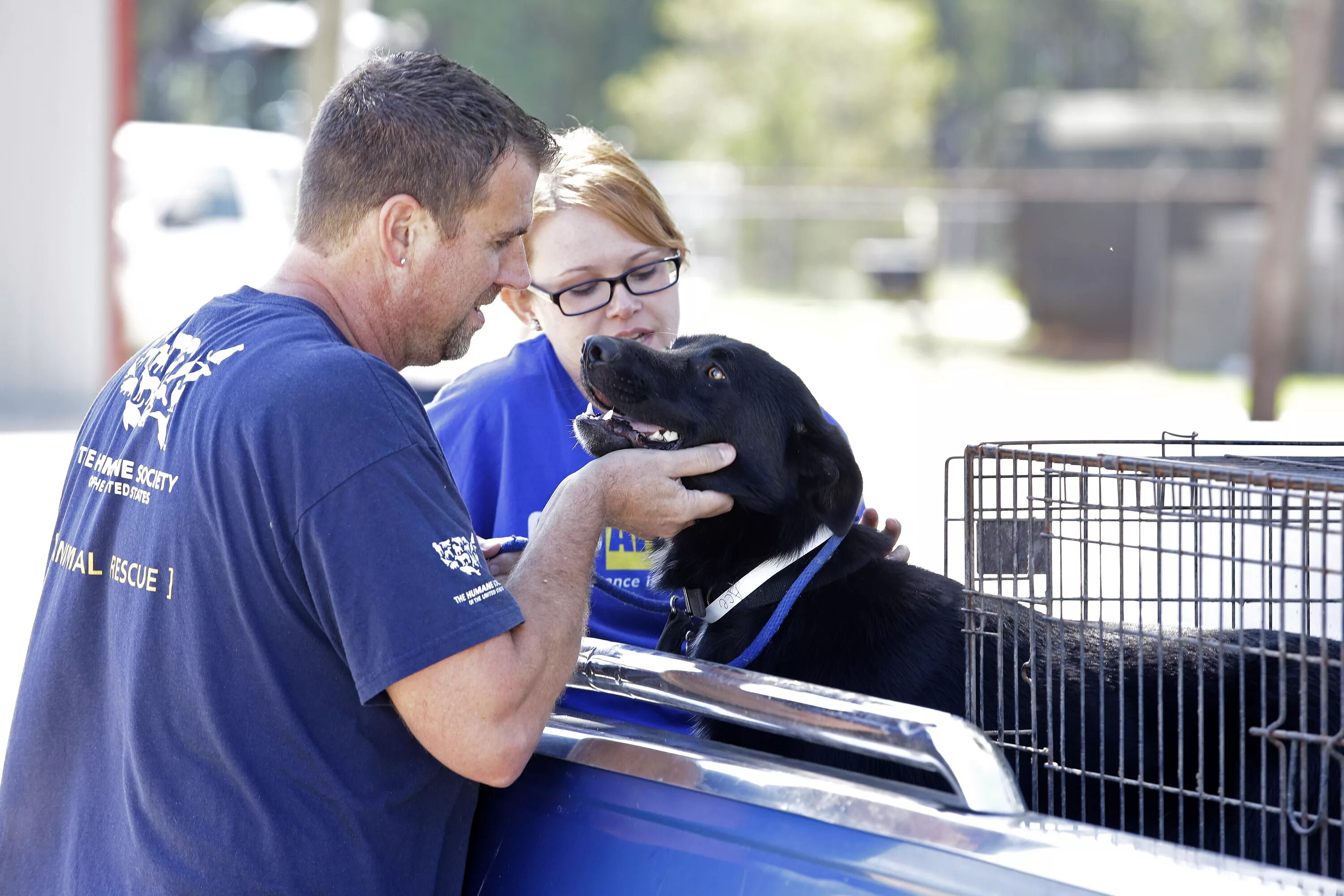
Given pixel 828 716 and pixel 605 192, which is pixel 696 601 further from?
pixel 828 716

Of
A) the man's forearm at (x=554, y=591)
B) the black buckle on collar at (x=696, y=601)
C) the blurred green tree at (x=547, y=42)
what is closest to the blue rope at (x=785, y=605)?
the black buckle on collar at (x=696, y=601)

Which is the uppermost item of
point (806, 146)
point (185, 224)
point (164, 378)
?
point (806, 146)

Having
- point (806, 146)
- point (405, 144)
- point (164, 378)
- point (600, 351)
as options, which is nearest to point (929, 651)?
point (600, 351)

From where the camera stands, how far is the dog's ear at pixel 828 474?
263cm

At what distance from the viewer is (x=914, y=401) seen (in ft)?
47.1

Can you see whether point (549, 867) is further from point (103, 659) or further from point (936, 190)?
point (936, 190)

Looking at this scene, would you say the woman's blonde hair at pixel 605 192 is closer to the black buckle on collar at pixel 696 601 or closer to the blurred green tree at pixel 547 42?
the black buckle on collar at pixel 696 601

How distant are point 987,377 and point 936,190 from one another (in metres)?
6.72

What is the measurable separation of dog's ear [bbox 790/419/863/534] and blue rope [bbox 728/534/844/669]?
4 centimetres

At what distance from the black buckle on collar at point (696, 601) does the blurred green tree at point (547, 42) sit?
30.8 m

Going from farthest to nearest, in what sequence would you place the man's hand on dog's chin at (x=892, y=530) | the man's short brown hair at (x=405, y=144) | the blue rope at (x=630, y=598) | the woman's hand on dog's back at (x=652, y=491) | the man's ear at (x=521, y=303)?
the man's ear at (x=521, y=303), the man's hand on dog's chin at (x=892, y=530), the blue rope at (x=630, y=598), the woman's hand on dog's back at (x=652, y=491), the man's short brown hair at (x=405, y=144)

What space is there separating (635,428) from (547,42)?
108ft

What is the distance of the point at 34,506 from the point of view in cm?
840

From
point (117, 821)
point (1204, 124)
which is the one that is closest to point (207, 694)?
point (117, 821)
